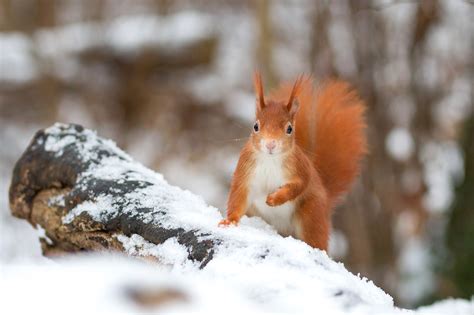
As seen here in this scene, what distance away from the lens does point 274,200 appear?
7.81 ft

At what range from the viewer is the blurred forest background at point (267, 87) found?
5934 millimetres

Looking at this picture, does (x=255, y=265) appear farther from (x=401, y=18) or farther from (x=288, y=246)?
(x=401, y=18)

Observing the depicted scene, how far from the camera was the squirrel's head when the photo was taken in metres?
2.47

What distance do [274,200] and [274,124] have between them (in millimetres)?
258

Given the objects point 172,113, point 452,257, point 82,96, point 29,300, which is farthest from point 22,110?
point 29,300

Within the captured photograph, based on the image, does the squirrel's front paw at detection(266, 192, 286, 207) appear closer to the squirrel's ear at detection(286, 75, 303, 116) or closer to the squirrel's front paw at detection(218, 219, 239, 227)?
the squirrel's front paw at detection(218, 219, 239, 227)

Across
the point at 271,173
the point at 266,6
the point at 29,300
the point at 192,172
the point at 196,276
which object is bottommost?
the point at 29,300

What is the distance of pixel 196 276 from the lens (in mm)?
1773

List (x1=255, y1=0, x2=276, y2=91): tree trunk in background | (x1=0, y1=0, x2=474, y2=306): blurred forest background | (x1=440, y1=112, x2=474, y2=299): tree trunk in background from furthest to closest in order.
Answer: (x1=255, y1=0, x2=276, y2=91): tree trunk in background, (x1=0, y1=0, x2=474, y2=306): blurred forest background, (x1=440, y1=112, x2=474, y2=299): tree trunk in background

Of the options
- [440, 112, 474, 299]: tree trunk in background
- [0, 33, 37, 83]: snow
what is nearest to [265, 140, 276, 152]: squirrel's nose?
[440, 112, 474, 299]: tree trunk in background

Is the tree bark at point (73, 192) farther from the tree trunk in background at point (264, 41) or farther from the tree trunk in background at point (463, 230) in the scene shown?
the tree trunk in background at point (264, 41)

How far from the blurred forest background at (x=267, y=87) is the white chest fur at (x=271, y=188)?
6.25ft

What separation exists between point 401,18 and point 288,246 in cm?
503

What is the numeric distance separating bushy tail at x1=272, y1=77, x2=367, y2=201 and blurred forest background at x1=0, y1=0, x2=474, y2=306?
1.77m
